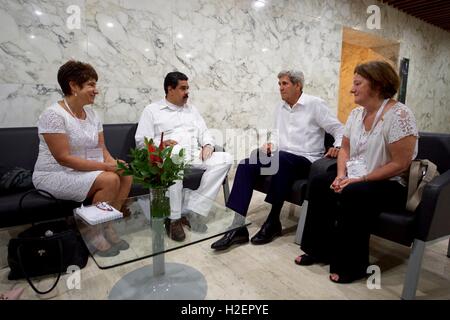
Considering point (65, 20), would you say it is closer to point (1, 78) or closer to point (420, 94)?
point (1, 78)

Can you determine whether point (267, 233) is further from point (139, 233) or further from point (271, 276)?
point (139, 233)

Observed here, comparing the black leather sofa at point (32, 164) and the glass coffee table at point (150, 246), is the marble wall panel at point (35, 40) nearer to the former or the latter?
the black leather sofa at point (32, 164)

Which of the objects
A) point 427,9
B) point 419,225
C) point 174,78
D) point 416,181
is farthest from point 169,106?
point 427,9

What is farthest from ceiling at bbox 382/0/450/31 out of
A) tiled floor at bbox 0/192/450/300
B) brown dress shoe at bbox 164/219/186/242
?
brown dress shoe at bbox 164/219/186/242

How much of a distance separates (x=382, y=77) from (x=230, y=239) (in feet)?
4.87

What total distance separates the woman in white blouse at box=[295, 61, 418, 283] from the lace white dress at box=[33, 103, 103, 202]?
156cm

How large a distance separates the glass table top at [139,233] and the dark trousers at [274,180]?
18.0 inches

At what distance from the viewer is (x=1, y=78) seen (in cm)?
264

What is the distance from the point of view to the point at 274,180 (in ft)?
7.87

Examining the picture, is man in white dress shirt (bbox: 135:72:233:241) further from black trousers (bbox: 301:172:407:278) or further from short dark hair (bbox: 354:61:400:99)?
short dark hair (bbox: 354:61:400:99)

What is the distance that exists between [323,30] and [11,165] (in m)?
4.69

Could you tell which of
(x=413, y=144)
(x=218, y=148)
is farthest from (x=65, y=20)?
(x=413, y=144)
